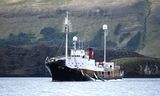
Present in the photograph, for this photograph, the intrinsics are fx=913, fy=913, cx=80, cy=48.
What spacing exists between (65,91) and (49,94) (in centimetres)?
1381

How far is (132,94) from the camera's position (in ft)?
601

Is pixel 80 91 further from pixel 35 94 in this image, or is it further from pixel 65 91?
pixel 35 94

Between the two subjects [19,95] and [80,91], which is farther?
[80,91]

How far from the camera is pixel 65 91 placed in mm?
191375

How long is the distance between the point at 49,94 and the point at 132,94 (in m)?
17.3

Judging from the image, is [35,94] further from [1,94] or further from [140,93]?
[140,93]

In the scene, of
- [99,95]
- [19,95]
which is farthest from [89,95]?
[19,95]

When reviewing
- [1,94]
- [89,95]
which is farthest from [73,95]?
[1,94]

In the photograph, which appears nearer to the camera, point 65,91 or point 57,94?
point 57,94

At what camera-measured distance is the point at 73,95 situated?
17538 centimetres

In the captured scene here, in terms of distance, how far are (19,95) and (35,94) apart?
14.0 ft

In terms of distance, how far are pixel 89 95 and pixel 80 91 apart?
1547 cm

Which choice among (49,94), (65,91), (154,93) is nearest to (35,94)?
(49,94)

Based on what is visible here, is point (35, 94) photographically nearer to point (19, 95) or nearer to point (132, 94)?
point (19, 95)
